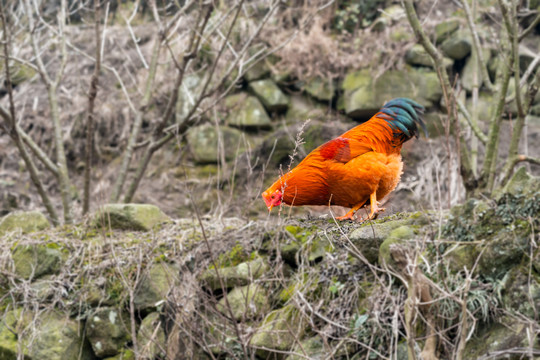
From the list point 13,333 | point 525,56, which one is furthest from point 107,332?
point 525,56

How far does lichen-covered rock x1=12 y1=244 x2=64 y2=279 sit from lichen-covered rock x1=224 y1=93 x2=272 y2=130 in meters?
4.52

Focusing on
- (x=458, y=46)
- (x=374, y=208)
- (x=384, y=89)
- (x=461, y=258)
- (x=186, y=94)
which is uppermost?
(x=374, y=208)

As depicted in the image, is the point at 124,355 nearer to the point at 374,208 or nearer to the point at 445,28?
the point at 374,208

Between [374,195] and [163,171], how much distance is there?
34.3ft

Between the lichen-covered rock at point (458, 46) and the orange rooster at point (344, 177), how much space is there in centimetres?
950

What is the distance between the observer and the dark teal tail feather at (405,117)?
1.48m

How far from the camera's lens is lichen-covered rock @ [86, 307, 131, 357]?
6.13m

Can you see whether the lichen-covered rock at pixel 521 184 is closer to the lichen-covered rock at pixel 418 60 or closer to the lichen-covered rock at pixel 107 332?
the lichen-covered rock at pixel 107 332

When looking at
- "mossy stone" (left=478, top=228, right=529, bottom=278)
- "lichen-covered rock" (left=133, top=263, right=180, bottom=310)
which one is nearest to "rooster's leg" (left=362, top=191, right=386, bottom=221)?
"mossy stone" (left=478, top=228, right=529, bottom=278)

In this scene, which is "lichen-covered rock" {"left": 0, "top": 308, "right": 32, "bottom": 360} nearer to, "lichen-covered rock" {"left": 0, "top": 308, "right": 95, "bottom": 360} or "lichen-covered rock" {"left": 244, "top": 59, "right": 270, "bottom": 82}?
"lichen-covered rock" {"left": 0, "top": 308, "right": 95, "bottom": 360}

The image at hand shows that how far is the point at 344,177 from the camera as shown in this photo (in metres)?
1.28

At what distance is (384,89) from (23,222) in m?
6.06

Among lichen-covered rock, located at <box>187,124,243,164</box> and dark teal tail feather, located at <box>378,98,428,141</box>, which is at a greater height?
dark teal tail feather, located at <box>378,98,428,141</box>

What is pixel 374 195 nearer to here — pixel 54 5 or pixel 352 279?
pixel 352 279
